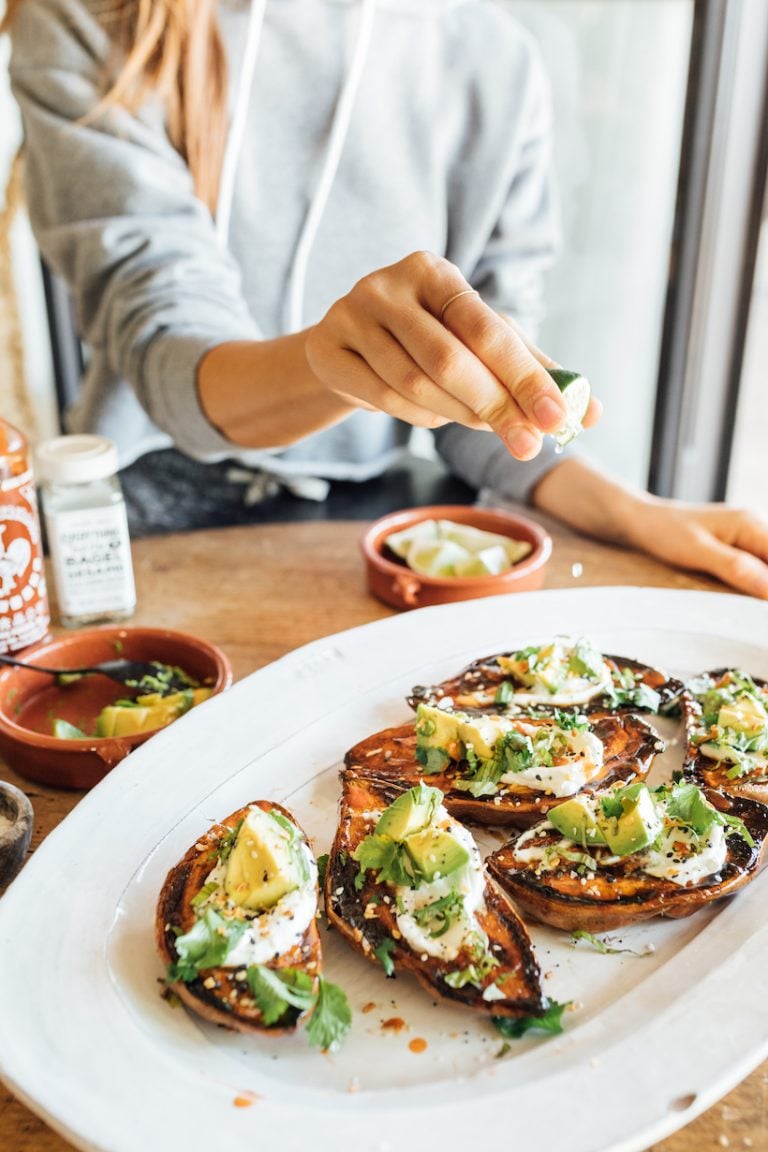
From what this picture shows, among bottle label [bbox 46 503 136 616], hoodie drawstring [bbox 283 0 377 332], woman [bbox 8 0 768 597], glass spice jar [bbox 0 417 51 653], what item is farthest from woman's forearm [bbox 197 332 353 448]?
hoodie drawstring [bbox 283 0 377 332]

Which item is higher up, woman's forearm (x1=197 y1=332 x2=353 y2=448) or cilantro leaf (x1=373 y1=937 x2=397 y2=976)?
woman's forearm (x1=197 y1=332 x2=353 y2=448)

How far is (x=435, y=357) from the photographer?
114 centimetres

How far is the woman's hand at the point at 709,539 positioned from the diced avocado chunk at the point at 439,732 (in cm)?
67

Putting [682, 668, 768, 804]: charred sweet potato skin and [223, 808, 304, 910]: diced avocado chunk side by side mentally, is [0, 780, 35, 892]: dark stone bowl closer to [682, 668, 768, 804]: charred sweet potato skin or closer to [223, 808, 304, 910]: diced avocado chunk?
[223, 808, 304, 910]: diced avocado chunk

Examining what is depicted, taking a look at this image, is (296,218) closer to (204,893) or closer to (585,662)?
(585,662)

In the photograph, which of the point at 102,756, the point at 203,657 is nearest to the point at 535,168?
the point at 203,657

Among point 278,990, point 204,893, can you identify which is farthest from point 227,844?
point 278,990

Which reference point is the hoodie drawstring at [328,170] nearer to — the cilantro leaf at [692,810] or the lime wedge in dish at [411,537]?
the lime wedge in dish at [411,537]

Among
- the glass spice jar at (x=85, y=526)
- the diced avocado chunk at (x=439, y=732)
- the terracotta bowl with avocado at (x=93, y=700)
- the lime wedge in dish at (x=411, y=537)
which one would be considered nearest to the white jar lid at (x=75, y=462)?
the glass spice jar at (x=85, y=526)

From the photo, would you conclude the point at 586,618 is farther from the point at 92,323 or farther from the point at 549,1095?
the point at 92,323

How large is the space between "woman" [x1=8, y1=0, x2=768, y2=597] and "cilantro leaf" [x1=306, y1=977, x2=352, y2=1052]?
629 millimetres

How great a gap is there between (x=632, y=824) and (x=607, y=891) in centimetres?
6

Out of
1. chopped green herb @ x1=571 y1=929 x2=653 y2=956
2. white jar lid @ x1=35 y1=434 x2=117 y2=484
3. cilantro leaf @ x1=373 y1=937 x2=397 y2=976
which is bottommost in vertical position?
chopped green herb @ x1=571 y1=929 x2=653 y2=956

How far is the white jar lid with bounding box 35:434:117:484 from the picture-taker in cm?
140
